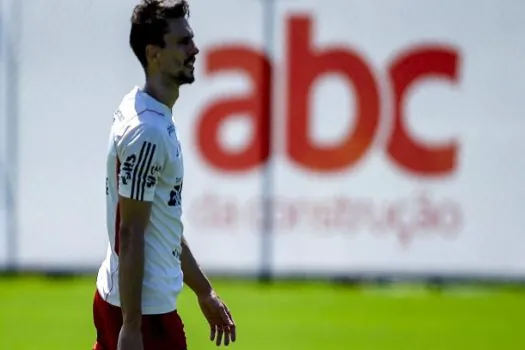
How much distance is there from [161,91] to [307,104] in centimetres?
957

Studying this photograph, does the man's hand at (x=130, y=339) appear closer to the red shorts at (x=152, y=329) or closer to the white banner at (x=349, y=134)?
the red shorts at (x=152, y=329)

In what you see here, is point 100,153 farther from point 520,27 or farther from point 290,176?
point 520,27

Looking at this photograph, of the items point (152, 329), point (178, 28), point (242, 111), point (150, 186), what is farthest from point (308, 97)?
point (150, 186)

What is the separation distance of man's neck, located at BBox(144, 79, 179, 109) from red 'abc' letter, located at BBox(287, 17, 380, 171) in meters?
9.52

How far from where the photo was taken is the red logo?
14.6 m

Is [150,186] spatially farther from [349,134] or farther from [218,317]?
[349,134]

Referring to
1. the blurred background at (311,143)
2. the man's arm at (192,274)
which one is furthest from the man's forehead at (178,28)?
the blurred background at (311,143)

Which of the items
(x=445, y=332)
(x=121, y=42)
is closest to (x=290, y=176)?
(x=121, y=42)

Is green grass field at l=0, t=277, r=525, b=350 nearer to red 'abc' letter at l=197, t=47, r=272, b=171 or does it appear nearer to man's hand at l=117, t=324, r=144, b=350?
red 'abc' letter at l=197, t=47, r=272, b=171

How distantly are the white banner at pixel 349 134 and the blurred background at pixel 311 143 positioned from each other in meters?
0.01

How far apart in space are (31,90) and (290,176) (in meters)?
2.98

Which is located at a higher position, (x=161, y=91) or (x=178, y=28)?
(x=178, y=28)

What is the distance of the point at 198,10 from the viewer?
14.6m

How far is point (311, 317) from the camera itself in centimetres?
1241
